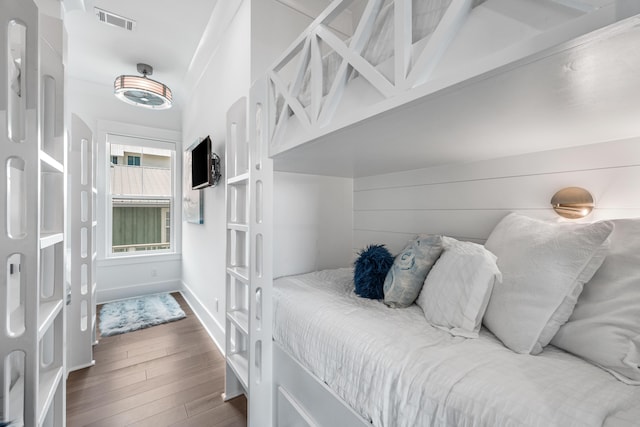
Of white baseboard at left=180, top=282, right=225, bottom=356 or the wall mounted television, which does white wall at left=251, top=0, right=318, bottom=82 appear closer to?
the wall mounted television

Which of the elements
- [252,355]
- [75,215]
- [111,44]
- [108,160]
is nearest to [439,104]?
[252,355]

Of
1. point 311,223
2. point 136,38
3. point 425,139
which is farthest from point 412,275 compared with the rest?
point 136,38

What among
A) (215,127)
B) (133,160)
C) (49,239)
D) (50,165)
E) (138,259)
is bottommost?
(138,259)

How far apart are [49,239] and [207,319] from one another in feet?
6.77

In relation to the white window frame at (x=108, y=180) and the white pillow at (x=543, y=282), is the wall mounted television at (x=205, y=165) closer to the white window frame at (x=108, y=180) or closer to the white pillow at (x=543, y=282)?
the white window frame at (x=108, y=180)

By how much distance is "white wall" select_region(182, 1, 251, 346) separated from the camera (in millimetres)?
2044

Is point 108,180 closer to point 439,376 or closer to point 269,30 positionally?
point 269,30

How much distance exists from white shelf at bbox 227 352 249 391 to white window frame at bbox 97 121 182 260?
280 centimetres

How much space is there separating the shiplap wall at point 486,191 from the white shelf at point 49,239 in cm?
183

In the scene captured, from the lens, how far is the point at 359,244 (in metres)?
2.30

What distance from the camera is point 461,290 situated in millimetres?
1007

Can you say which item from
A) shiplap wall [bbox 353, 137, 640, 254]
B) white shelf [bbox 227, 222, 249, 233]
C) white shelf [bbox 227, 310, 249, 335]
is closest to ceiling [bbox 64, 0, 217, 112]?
white shelf [bbox 227, 222, 249, 233]

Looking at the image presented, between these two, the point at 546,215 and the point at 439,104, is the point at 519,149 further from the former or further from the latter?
the point at 439,104

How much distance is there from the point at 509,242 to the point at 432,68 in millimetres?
829
